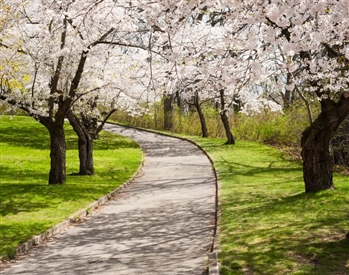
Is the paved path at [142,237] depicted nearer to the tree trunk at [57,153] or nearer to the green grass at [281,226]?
the green grass at [281,226]

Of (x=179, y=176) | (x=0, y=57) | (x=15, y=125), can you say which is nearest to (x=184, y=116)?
(x=15, y=125)

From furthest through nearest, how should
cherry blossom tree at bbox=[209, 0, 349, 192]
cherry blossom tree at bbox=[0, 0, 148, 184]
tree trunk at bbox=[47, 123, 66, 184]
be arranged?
tree trunk at bbox=[47, 123, 66, 184] < cherry blossom tree at bbox=[0, 0, 148, 184] < cherry blossom tree at bbox=[209, 0, 349, 192]

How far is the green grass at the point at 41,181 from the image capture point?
1120 cm

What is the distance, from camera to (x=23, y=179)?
18516 millimetres

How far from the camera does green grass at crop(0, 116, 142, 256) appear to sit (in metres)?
11.2

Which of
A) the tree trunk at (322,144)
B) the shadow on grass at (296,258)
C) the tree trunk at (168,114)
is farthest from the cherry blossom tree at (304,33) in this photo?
the tree trunk at (168,114)

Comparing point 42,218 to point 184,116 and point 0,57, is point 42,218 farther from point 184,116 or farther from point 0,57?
point 184,116

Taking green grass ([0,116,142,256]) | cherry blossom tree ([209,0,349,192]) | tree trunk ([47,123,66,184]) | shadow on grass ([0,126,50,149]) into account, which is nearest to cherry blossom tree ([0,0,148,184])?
tree trunk ([47,123,66,184])

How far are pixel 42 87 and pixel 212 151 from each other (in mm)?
9858

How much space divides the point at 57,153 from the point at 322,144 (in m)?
8.24

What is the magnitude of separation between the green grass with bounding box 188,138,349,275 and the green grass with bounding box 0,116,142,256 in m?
3.84

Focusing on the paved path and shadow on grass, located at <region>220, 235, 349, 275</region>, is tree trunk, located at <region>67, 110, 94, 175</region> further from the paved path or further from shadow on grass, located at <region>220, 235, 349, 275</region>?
shadow on grass, located at <region>220, 235, 349, 275</region>

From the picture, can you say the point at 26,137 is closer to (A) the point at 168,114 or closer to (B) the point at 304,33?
(A) the point at 168,114

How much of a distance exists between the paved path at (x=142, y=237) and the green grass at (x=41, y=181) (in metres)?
0.68
